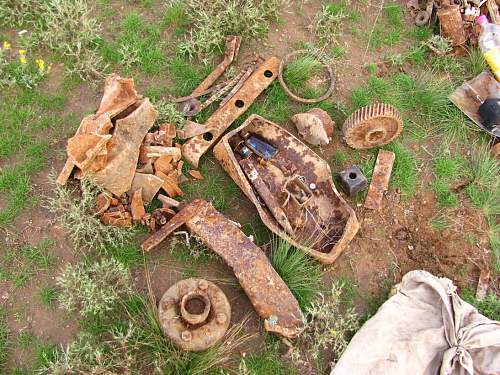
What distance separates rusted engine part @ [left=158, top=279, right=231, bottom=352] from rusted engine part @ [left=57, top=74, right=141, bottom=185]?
1211 millimetres

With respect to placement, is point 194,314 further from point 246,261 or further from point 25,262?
point 25,262

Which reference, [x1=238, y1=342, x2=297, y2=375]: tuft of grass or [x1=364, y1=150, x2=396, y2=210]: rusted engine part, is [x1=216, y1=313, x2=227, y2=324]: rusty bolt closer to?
[x1=238, y1=342, x2=297, y2=375]: tuft of grass

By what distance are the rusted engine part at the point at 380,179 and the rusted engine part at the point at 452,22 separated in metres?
1.70

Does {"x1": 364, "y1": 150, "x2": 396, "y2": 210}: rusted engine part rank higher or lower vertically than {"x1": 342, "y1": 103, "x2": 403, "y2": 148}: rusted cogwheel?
lower

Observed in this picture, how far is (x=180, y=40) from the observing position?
5.05 m

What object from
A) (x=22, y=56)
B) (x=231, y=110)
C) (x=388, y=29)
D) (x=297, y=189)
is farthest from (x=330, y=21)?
(x=22, y=56)

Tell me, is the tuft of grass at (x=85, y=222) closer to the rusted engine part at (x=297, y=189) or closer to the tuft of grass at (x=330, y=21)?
the rusted engine part at (x=297, y=189)

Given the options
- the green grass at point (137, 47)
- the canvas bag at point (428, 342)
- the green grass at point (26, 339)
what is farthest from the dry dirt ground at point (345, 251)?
the canvas bag at point (428, 342)

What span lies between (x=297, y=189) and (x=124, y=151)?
1554 mm

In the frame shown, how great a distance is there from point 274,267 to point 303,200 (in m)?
0.66

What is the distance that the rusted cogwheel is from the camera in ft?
14.3

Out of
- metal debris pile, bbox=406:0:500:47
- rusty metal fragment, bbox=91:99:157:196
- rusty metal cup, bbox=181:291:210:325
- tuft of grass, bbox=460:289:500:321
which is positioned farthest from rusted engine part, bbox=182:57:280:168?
tuft of grass, bbox=460:289:500:321

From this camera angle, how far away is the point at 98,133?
3.94 metres

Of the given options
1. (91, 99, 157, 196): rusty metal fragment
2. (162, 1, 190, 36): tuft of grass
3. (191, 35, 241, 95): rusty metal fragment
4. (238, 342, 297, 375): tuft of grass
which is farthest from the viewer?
(162, 1, 190, 36): tuft of grass
